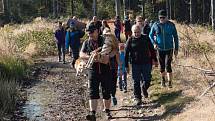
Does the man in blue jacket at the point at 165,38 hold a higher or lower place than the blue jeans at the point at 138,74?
higher

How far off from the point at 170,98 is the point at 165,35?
5.51 ft

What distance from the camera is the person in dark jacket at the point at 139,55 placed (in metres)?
11.4

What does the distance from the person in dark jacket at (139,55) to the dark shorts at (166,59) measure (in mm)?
919

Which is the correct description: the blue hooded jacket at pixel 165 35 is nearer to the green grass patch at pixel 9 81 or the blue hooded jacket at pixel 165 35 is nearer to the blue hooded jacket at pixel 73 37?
the green grass patch at pixel 9 81

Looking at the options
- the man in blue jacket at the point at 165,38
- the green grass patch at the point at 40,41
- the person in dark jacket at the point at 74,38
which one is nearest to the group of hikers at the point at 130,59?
the man in blue jacket at the point at 165,38

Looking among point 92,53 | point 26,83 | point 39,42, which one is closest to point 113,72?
point 92,53

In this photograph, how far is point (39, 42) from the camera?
27.8 m

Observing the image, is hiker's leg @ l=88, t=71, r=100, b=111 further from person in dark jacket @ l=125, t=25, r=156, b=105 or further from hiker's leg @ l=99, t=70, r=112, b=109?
person in dark jacket @ l=125, t=25, r=156, b=105

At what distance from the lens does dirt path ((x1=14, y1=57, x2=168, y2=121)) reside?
444 inches

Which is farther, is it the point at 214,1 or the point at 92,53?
the point at 214,1

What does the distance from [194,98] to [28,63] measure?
11108 mm

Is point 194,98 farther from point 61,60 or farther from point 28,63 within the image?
point 61,60

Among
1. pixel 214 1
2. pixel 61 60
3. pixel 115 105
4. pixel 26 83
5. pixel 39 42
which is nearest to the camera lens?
pixel 115 105

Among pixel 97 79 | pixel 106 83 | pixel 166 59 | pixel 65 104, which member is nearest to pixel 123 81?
pixel 166 59
